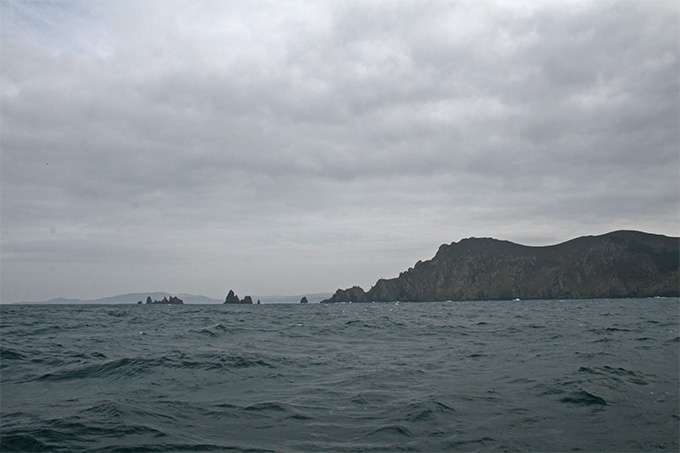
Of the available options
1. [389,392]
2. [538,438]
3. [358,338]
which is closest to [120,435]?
[389,392]

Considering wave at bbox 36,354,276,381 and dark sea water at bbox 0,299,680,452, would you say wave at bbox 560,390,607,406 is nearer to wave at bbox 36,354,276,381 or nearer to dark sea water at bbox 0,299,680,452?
dark sea water at bbox 0,299,680,452

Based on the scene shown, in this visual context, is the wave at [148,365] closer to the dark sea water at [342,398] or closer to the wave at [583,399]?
the dark sea water at [342,398]

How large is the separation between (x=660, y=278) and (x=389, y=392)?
755 ft

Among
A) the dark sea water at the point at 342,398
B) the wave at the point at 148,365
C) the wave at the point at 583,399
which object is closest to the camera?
the dark sea water at the point at 342,398

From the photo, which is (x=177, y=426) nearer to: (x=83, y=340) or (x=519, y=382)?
(x=519, y=382)

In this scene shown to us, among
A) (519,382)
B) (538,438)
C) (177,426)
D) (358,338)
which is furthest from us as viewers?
(358,338)

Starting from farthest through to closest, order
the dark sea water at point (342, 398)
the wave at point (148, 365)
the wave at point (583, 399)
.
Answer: the wave at point (148, 365) < the wave at point (583, 399) < the dark sea water at point (342, 398)

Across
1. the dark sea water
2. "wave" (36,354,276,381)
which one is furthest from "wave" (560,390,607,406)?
"wave" (36,354,276,381)

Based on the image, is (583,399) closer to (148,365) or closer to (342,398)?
(342,398)

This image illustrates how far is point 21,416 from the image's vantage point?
1084 centimetres

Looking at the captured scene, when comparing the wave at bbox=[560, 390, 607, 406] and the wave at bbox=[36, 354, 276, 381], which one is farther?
the wave at bbox=[36, 354, 276, 381]

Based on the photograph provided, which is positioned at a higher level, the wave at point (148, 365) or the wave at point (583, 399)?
the wave at point (148, 365)

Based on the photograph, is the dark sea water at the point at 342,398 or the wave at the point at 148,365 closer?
the dark sea water at the point at 342,398

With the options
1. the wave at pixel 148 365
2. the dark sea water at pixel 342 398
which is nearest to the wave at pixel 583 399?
the dark sea water at pixel 342 398
